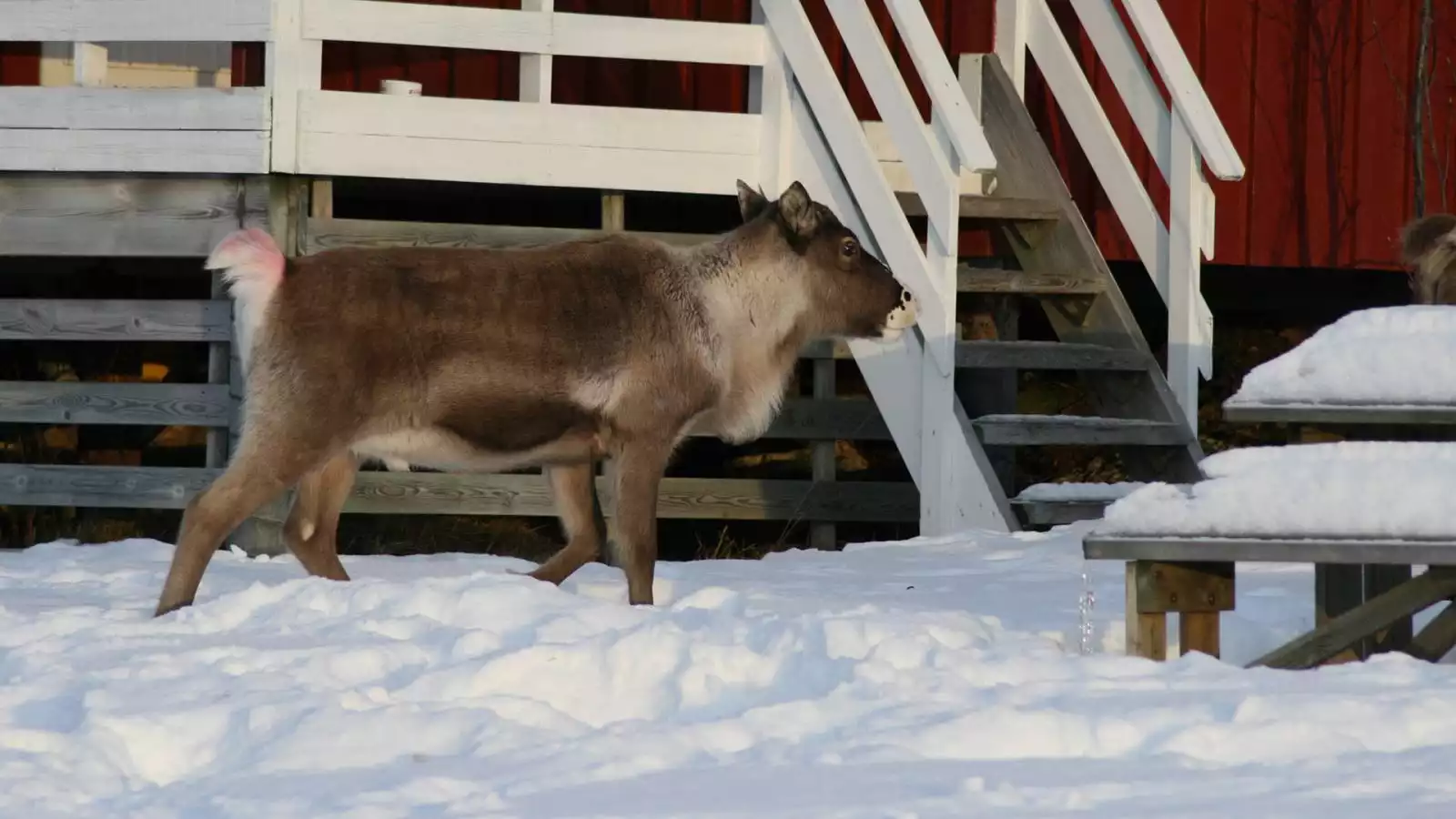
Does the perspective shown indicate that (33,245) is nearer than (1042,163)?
Yes

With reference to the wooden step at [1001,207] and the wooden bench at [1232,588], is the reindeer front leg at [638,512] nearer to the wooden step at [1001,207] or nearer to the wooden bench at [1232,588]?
the wooden bench at [1232,588]

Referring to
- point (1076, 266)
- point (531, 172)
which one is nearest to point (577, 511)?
point (531, 172)

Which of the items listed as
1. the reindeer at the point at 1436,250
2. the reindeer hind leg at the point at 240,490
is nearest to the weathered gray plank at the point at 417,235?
the reindeer hind leg at the point at 240,490

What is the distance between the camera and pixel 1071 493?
9500mm

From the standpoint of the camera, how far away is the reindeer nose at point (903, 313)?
8.25m

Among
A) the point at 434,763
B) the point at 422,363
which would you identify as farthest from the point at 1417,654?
the point at 422,363

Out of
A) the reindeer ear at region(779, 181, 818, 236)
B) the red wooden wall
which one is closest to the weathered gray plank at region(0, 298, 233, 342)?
the red wooden wall

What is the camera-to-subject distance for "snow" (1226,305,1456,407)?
5.57 meters

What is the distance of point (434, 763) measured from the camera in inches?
185

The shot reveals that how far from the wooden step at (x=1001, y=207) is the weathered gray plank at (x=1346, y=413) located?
490 cm

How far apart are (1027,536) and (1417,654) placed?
325 cm

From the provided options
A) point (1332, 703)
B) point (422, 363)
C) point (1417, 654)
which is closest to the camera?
point (1332, 703)

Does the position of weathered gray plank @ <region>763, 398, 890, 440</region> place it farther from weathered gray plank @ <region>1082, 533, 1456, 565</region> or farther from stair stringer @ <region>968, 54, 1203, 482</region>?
weathered gray plank @ <region>1082, 533, 1456, 565</region>

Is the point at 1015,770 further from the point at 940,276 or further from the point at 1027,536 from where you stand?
the point at 940,276
